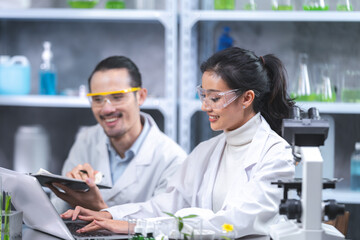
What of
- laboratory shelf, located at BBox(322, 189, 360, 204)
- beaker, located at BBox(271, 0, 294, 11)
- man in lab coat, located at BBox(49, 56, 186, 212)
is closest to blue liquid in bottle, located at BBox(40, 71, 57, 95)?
A: man in lab coat, located at BBox(49, 56, 186, 212)

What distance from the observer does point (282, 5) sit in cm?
288

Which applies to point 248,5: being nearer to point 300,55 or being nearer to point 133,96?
point 300,55

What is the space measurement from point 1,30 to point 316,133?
2421 mm

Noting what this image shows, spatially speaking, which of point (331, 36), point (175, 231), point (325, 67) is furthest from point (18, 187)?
point (331, 36)

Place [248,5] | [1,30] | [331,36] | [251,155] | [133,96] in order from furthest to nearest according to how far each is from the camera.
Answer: [1,30] < [331,36] < [248,5] < [133,96] < [251,155]

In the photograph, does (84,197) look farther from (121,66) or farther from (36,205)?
(121,66)

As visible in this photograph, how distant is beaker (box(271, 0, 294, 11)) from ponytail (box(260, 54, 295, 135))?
908 mm

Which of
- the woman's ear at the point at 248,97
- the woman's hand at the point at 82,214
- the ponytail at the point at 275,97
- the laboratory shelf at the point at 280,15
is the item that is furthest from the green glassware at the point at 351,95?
the woman's hand at the point at 82,214

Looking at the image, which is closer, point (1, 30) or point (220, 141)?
point (220, 141)

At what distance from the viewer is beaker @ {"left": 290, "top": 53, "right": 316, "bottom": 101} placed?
→ 9.43 ft

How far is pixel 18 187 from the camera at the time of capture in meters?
1.68

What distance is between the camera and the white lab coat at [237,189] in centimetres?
173

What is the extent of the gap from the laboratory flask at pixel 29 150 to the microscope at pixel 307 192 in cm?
196

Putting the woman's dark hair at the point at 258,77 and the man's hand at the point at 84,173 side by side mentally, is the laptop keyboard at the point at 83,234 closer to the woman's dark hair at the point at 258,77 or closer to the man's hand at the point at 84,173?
the man's hand at the point at 84,173
